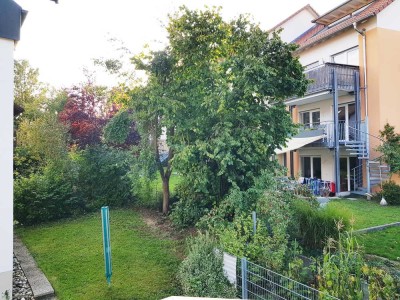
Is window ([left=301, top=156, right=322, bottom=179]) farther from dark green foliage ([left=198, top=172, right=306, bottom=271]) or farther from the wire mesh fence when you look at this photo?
the wire mesh fence

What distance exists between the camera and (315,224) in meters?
7.96

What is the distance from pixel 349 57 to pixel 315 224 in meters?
16.7

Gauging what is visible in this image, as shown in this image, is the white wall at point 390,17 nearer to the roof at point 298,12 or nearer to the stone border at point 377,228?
the roof at point 298,12

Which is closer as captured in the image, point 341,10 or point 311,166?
point 341,10

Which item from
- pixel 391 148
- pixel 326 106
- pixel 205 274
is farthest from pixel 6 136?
pixel 326 106

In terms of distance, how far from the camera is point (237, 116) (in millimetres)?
9797

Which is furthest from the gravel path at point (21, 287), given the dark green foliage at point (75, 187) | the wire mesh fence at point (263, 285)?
the dark green foliage at point (75, 187)

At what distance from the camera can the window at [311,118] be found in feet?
73.5

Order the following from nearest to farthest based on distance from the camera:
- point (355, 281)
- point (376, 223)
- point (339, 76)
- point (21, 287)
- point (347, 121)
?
point (355, 281), point (21, 287), point (376, 223), point (339, 76), point (347, 121)

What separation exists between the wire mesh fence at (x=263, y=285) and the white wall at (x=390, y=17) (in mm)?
18861

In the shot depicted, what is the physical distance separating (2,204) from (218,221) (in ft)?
17.8

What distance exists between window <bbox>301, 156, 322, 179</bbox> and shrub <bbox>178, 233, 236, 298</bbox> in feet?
59.3

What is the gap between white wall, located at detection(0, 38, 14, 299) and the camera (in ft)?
17.5

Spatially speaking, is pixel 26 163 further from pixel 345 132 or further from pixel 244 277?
pixel 345 132
